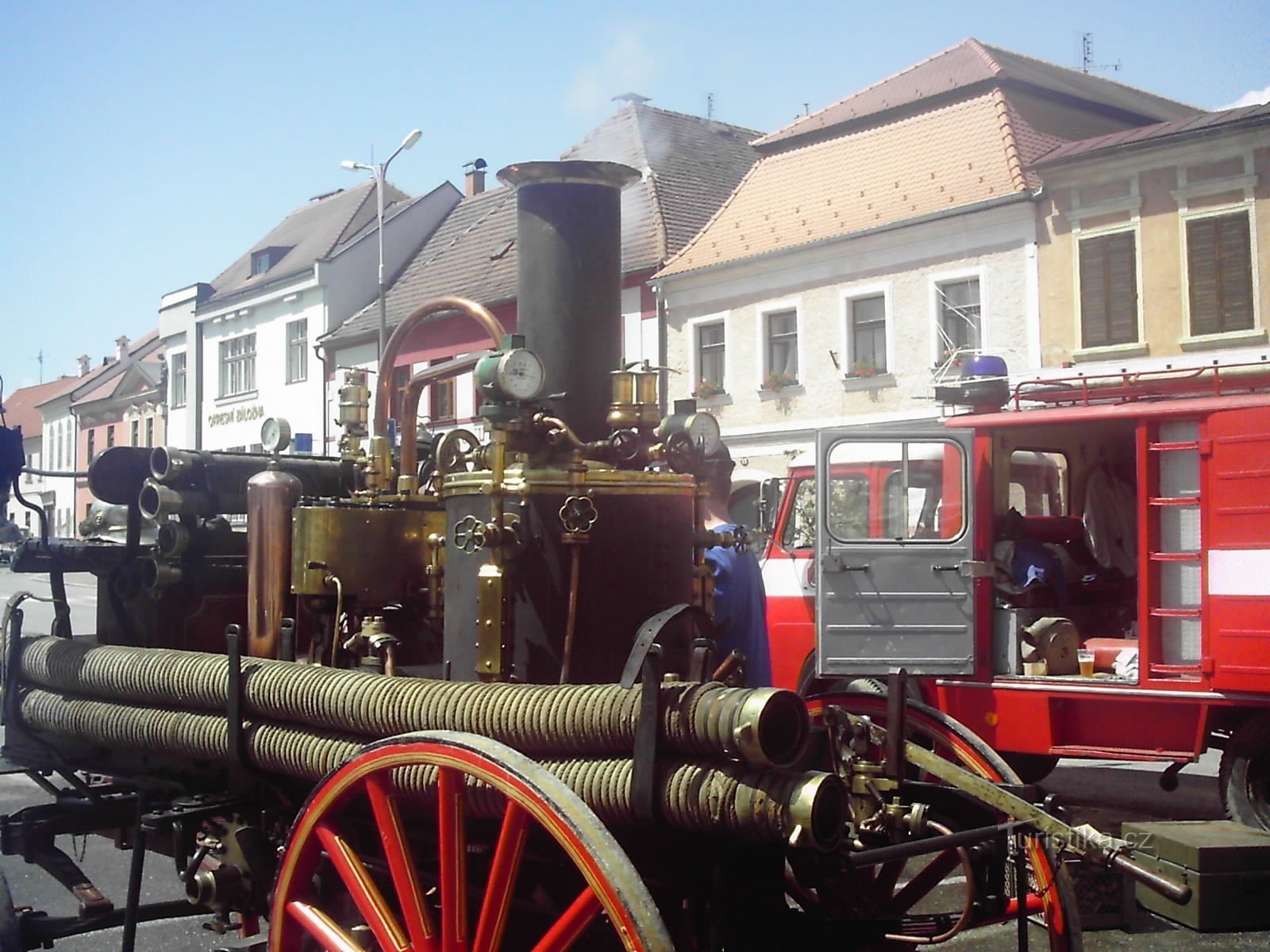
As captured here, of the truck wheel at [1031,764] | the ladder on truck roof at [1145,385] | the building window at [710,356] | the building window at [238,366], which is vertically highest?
the building window at [238,366]

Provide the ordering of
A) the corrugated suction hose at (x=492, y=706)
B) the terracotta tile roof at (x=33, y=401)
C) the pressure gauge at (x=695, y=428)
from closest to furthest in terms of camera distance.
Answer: the corrugated suction hose at (x=492, y=706)
the pressure gauge at (x=695, y=428)
the terracotta tile roof at (x=33, y=401)

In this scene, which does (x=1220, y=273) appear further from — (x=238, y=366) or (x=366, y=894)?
(x=238, y=366)

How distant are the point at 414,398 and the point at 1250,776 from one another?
4.89 metres

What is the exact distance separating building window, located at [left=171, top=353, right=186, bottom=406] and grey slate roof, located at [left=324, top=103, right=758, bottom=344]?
24.5 ft

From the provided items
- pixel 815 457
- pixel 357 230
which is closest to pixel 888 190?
pixel 815 457

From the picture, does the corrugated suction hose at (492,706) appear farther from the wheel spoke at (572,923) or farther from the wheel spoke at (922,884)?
the wheel spoke at (922,884)

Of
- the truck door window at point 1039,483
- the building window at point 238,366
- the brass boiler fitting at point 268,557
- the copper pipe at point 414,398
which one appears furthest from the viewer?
the building window at point 238,366

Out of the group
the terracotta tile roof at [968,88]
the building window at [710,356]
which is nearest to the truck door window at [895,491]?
the terracotta tile roof at [968,88]

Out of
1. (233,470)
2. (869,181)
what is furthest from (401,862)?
(869,181)

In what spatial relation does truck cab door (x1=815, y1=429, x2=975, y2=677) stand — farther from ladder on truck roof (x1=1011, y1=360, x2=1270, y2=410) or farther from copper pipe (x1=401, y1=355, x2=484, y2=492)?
copper pipe (x1=401, y1=355, x2=484, y2=492)

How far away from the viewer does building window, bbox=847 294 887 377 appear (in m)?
19.9

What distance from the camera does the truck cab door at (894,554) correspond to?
7.73 m

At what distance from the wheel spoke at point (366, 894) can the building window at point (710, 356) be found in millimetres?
19212

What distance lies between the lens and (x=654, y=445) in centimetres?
371
